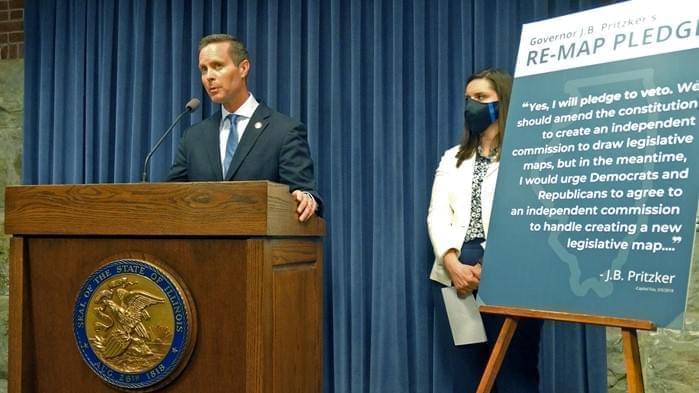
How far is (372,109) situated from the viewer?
124 inches

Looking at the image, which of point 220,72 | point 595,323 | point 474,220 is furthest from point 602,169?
point 220,72

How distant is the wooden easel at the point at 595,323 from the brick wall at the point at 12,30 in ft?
8.97

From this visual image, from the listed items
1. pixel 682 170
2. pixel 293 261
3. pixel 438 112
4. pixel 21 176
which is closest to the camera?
pixel 682 170

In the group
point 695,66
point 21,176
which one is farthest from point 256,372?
point 21,176

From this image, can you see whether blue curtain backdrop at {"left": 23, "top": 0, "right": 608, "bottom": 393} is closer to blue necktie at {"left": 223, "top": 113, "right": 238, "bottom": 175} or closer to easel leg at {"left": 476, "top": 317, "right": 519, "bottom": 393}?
blue necktie at {"left": 223, "top": 113, "right": 238, "bottom": 175}

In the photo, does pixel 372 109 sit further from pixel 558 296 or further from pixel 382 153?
pixel 558 296

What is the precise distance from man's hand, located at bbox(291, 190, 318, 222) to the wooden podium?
0.04m

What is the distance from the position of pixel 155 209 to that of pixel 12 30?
2.01 metres

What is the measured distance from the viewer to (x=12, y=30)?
3.63 meters

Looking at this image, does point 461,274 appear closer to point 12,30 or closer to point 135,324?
point 135,324

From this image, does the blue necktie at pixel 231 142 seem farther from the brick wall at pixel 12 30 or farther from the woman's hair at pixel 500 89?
the brick wall at pixel 12 30

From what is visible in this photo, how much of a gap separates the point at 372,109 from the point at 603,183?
1.43 metres

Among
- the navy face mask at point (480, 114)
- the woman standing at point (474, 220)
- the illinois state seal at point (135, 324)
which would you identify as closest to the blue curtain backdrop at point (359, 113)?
the woman standing at point (474, 220)

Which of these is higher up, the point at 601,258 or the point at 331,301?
the point at 601,258
